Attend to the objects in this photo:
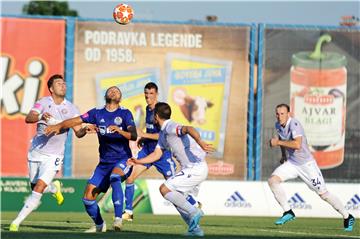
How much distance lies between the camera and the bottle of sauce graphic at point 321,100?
33.8 metres

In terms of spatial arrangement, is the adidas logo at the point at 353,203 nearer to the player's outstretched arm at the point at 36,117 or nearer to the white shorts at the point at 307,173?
the white shorts at the point at 307,173

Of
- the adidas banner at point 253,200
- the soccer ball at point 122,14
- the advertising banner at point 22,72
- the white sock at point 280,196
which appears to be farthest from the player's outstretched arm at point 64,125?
the advertising banner at point 22,72

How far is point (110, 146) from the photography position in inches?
734

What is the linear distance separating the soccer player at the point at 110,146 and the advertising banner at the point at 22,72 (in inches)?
540

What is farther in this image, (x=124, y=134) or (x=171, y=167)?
(x=171, y=167)

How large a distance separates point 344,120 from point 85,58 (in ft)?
25.4

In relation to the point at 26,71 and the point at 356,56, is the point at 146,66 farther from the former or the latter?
the point at 356,56

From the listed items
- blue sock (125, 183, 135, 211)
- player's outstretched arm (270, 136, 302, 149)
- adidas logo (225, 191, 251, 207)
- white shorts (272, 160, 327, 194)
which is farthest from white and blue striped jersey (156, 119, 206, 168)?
adidas logo (225, 191, 251, 207)

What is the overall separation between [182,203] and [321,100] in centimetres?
1724

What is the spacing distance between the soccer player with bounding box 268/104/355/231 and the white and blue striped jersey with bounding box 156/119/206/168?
3.88m

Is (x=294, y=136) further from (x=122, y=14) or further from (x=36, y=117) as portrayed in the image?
(x=36, y=117)

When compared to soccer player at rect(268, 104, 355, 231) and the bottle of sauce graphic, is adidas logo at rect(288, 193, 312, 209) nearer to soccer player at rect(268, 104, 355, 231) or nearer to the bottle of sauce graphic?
the bottle of sauce graphic

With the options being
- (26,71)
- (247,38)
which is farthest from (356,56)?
(26,71)

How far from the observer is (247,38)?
3347 centimetres
